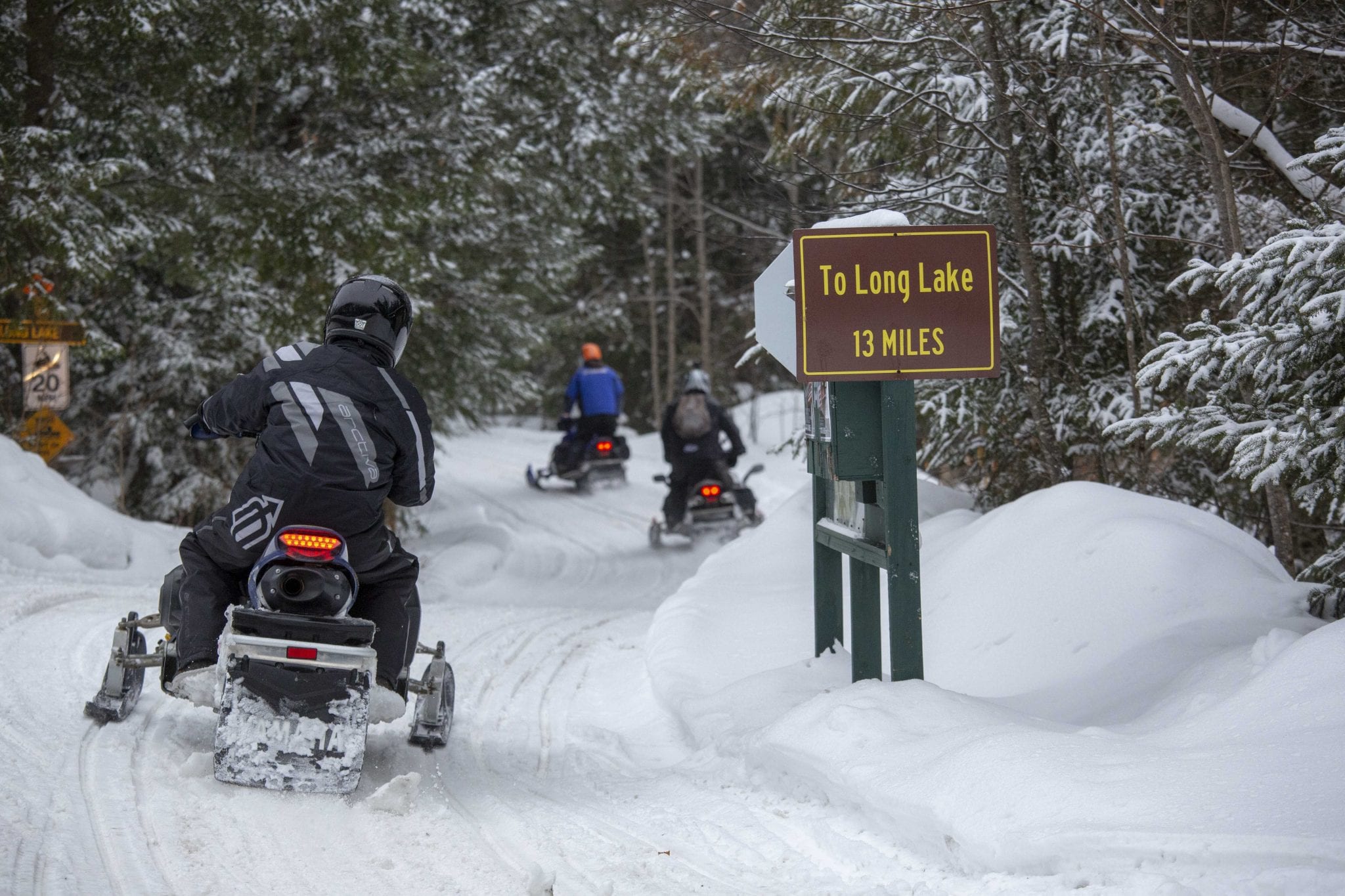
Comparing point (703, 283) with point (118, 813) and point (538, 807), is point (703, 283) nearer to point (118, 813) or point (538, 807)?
point (538, 807)

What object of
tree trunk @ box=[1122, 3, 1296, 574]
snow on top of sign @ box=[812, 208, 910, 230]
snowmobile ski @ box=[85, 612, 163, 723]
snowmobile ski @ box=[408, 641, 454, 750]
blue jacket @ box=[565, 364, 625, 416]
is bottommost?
snowmobile ski @ box=[408, 641, 454, 750]

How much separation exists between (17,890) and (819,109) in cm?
496

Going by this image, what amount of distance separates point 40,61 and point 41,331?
2524 mm

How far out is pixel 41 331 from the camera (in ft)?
33.2

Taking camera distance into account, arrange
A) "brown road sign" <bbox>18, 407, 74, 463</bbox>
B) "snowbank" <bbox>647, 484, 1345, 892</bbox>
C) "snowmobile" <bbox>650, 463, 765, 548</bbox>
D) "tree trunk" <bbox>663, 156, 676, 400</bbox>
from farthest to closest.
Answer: "tree trunk" <bbox>663, 156, 676, 400</bbox>
"snowmobile" <bbox>650, 463, 765, 548</bbox>
"brown road sign" <bbox>18, 407, 74, 463</bbox>
"snowbank" <bbox>647, 484, 1345, 892</bbox>

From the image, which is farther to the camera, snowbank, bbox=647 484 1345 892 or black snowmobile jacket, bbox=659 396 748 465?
black snowmobile jacket, bbox=659 396 748 465

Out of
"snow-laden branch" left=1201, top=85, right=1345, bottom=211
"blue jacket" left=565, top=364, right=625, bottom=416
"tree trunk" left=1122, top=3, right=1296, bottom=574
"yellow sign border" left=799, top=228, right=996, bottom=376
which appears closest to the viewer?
"yellow sign border" left=799, top=228, right=996, bottom=376

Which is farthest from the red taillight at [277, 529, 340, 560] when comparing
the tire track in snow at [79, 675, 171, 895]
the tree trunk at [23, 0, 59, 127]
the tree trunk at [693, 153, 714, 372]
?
the tree trunk at [693, 153, 714, 372]

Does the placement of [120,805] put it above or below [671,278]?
below

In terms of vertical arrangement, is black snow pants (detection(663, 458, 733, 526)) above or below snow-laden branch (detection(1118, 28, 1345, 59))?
below

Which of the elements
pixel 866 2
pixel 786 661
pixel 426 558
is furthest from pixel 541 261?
pixel 786 661

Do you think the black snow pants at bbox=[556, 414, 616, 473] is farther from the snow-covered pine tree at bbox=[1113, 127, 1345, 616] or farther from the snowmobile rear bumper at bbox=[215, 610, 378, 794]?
the snowmobile rear bumper at bbox=[215, 610, 378, 794]

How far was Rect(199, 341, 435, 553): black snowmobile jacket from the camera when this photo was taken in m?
4.03

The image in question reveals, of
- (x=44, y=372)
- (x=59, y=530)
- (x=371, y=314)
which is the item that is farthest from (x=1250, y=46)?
(x=44, y=372)
